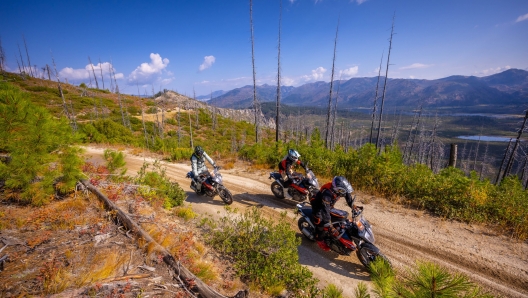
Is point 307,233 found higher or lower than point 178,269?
lower

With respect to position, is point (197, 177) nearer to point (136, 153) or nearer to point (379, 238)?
point (379, 238)

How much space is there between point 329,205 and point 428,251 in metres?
2.99

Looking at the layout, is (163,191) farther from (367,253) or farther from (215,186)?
(367,253)

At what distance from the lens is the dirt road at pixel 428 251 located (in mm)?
4930

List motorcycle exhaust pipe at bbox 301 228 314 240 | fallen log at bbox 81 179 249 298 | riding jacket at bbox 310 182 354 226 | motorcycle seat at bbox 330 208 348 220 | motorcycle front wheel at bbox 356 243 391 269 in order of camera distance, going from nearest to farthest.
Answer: fallen log at bbox 81 179 249 298
motorcycle front wheel at bbox 356 243 391 269
riding jacket at bbox 310 182 354 226
motorcycle seat at bbox 330 208 348 220
motorcycle exhaust pipe at bbox 301 228 314 240

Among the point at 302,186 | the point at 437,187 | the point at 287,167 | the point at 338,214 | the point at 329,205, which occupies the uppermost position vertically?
the point at 287,167

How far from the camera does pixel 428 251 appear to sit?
5793 millimetres

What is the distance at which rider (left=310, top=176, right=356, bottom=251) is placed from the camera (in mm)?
5316

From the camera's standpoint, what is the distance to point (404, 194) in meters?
8.73

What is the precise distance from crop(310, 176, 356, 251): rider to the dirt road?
60 centimetres

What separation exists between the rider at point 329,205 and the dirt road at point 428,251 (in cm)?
60

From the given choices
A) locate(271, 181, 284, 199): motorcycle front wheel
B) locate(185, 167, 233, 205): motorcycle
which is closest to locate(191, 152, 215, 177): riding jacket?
locate(185, 167, 233, 205): motorcycle

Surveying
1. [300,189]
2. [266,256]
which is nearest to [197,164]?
[300,189]

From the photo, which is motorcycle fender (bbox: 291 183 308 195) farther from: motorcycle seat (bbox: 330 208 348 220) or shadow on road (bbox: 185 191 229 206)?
shadow on road (bbox: 185 191 229 206)
